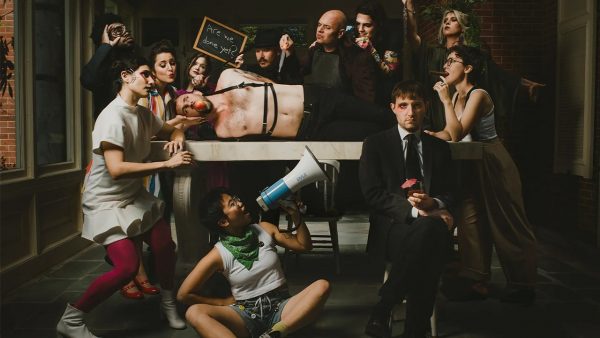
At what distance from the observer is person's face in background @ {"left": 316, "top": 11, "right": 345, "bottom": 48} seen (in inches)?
128

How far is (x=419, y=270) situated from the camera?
2.49 meters

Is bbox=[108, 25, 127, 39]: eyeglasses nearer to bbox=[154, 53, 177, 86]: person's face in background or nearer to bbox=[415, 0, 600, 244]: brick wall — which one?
bbox=[154, 53, 177, 86]: person's face in background

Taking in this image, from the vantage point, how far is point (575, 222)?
5371mm

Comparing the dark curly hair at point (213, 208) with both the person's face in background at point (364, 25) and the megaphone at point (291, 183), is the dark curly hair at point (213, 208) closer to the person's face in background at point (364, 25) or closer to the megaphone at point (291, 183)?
the megaphone at point (291, 183)

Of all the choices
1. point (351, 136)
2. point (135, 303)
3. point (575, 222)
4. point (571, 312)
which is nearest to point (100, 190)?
point (135, 303)

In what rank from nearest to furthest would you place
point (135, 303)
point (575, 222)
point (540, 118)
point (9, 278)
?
point (135, 303)
point (9, 278)
point (575, 222)
point (540, 118)

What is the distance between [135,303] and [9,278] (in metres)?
0.97

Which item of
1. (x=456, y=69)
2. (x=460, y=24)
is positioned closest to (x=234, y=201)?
(x=456, y=69)

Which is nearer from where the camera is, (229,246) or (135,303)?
(229,246)

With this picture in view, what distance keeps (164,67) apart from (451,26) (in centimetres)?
189

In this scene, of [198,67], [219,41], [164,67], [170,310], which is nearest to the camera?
[170,310]

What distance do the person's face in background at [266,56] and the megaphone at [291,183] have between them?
45.1 inches

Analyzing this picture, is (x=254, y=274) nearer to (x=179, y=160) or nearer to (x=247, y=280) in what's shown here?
(x=247, y=280)

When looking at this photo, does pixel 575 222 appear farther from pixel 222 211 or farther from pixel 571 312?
pixel 222 211
